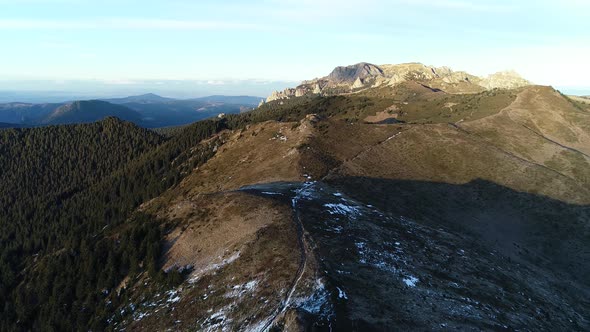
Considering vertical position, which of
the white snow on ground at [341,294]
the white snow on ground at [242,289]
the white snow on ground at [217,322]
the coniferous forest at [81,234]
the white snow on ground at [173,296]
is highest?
the white snow on ground at [341,294]

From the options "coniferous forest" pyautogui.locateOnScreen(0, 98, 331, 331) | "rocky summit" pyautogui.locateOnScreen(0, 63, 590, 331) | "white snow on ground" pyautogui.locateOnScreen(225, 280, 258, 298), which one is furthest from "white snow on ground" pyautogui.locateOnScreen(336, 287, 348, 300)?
"coniferous forest" pyautogui.locateOnScreen(0, 98, 331, 331)

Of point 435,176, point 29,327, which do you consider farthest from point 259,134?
point 29,327

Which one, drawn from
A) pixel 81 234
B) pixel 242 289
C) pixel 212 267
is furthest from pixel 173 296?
pixel 81 234

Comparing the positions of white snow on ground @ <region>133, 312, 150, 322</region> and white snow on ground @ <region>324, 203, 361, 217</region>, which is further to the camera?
white snow on ground @ <region>324, 203, 361, 217</region>

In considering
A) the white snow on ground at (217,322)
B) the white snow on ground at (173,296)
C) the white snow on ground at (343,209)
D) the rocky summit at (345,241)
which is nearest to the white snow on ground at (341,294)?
the rocky summit at (345,241)

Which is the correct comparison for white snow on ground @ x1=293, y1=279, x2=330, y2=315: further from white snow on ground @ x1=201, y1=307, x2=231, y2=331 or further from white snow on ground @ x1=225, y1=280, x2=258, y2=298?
white snow on ground @ x1=201, y1=307, x2=231, y2=331

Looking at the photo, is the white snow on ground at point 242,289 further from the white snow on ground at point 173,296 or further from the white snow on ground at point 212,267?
the white snow on ground at point 173,296
